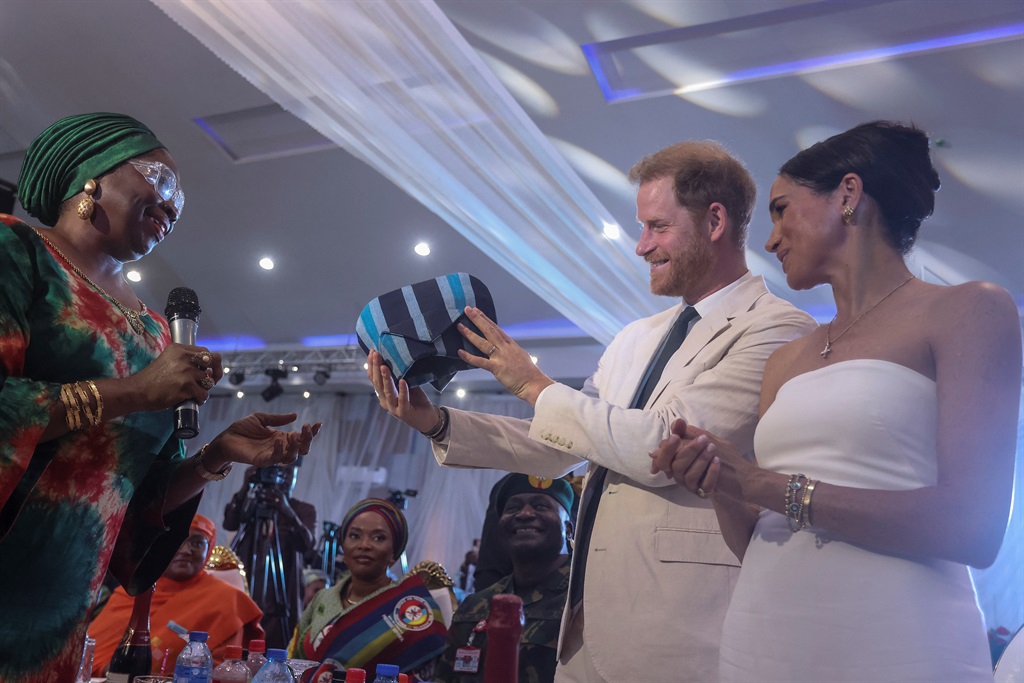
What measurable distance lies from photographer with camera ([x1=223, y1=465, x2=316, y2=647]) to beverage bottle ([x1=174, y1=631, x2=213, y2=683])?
3175 millimetres

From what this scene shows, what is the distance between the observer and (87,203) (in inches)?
61.4

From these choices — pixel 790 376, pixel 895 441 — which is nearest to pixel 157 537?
pixel 790 376

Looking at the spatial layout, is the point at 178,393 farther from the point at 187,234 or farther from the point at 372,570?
the point at 187,234

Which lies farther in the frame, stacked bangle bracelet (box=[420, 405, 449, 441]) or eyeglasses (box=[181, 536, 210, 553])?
eyeglasses (box=[181, 536, 210, 553])

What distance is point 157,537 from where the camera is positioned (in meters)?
1.68

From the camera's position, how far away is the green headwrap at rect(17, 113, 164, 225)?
1589 millimetres

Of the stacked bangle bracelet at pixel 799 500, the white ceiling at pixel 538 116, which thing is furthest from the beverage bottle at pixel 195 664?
the white ceiling at pixel 538 116

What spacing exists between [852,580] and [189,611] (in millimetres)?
3189

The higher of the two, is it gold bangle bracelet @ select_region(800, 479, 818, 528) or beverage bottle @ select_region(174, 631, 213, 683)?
gold bangle bracelet @ select_region(800, 479, 818, 528)

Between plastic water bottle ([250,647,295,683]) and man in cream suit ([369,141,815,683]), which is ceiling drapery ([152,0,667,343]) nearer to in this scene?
man in cream suit ([369,141,815,683])

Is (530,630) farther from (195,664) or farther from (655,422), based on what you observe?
(655,422)

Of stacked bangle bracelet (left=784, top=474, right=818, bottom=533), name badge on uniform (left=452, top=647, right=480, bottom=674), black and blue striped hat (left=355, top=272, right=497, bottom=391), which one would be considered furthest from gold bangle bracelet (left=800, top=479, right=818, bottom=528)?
name badge on uniform (left=452, top=647, right=480, bottom=674)

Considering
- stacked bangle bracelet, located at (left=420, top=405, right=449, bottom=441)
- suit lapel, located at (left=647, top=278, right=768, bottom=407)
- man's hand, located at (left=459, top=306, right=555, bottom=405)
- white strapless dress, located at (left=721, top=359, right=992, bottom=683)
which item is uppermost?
suit lapel, located at (left=647, top=278, right=768, bottom=407)

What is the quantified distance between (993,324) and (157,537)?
1.47 metres
